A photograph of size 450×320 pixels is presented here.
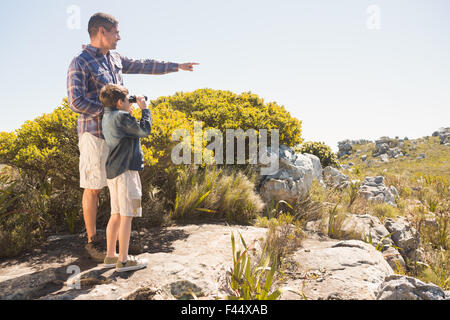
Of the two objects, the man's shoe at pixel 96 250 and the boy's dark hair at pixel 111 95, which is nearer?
the boy's dark hair at pixel 111 95

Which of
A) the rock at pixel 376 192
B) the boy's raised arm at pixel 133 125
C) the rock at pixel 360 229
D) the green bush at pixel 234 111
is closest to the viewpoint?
the boy's raised arm at pixel 133 125

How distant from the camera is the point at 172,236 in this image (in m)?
4.66

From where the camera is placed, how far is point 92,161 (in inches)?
133

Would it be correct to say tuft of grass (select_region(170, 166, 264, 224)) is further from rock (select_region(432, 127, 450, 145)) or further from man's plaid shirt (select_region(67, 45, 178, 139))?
rock (select_region(432, 127, 450, 145))

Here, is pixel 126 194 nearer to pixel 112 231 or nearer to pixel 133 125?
pixel 112 231

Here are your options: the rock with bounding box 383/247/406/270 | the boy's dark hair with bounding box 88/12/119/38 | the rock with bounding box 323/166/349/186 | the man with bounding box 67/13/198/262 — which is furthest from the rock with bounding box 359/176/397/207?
the boy's dark hair with bounding box 88/12/119/38

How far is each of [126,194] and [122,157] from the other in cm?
38

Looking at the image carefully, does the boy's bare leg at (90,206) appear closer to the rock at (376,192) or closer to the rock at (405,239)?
the rock at (405,239)

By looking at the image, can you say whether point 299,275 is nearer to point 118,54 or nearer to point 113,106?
point 113,106

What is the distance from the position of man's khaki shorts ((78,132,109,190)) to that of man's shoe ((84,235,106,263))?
2.22 feet

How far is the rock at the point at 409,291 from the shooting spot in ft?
9.06

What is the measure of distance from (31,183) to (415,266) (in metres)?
7.29

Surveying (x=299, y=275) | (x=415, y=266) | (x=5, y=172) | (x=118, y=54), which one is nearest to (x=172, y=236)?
(x=299, y=275)

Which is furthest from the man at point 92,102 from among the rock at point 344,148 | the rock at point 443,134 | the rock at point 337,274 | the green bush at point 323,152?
the rock at point 443,134
